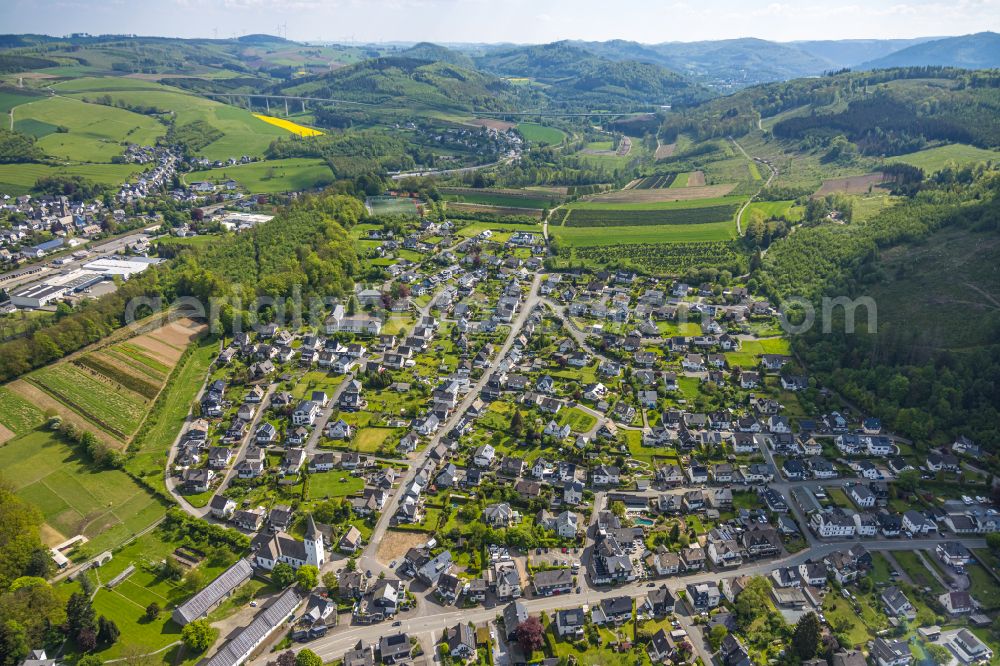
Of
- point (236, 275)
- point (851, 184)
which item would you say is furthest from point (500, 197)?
point (851, 184)

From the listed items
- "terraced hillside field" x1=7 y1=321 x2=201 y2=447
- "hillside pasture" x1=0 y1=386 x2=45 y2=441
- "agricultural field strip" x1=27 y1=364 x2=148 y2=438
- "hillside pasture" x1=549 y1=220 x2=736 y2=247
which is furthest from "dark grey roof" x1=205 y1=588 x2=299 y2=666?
"hillside pasture" x1=549 y1=220 x2=736 y2=247

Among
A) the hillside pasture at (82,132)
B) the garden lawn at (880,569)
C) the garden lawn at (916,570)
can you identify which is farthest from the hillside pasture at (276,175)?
the garden lawn at (916,570)

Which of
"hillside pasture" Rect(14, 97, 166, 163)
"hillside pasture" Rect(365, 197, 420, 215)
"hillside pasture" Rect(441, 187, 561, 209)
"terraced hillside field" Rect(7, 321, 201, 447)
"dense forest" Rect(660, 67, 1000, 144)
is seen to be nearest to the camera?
"terraced hillside field" Rect(7, 321, 201, 447)

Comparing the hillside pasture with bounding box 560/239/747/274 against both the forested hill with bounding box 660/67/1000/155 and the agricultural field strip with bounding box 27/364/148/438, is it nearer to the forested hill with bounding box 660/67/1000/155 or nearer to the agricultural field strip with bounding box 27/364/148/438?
the forested hill with bounding box 660/67/1000/155

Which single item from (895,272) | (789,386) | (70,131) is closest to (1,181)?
(70,131)

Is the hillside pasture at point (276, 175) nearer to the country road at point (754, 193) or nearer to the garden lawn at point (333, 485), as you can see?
the country road at point (754, 193)

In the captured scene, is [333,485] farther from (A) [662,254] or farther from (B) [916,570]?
(A) [662,254]

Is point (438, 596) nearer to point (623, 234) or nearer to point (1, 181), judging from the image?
point (623, 234)
